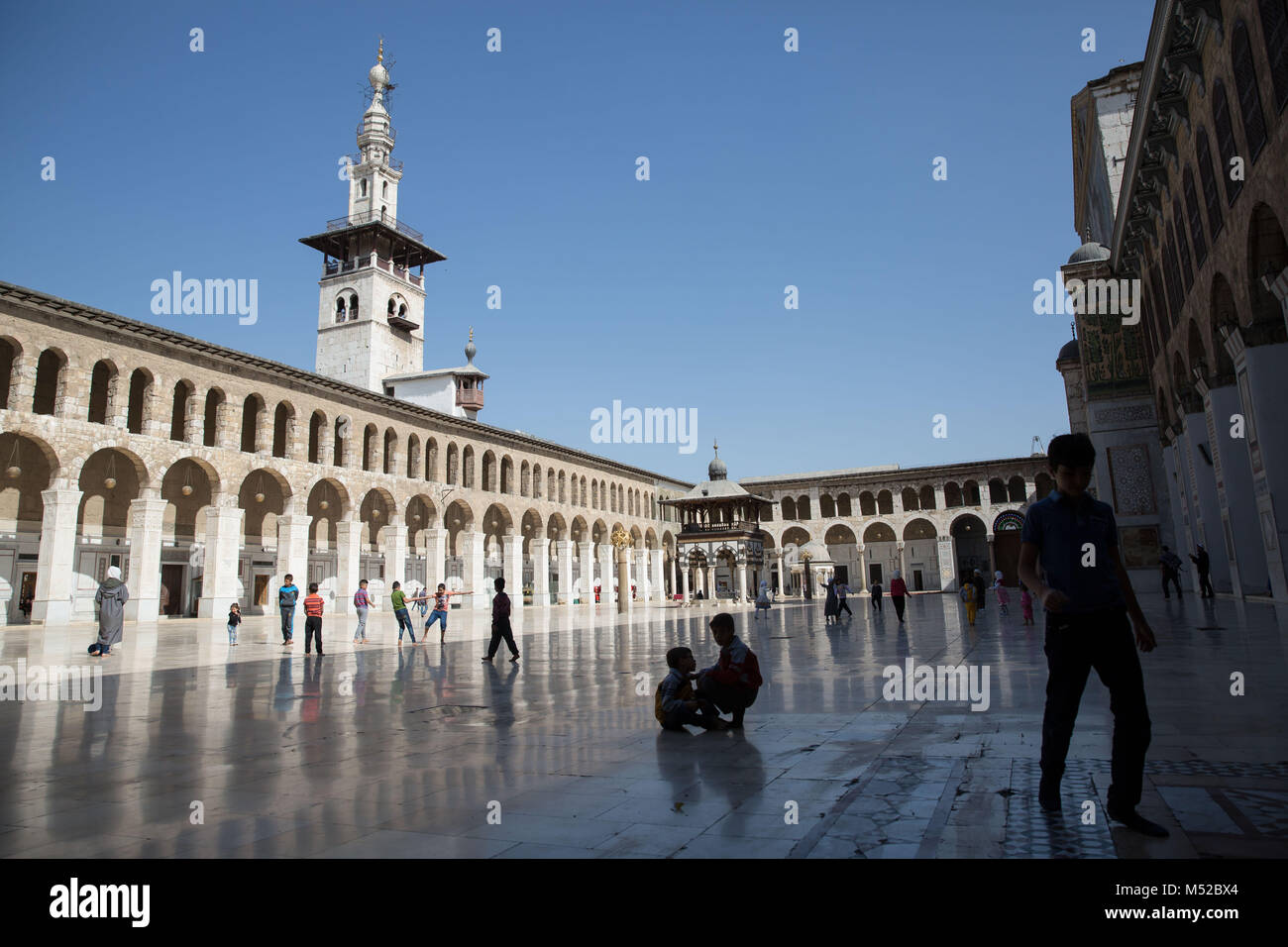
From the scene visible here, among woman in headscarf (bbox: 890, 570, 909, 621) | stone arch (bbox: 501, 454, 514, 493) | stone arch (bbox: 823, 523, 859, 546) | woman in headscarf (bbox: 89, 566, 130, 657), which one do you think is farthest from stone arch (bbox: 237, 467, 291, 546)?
stone arch (bbox: 823, 523, 859, 546)

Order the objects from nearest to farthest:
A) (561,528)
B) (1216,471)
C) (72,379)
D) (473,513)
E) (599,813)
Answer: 1. (599,813)
2. (1216,471)
3. (72,379)
4. (473,513)
5. (561,528)

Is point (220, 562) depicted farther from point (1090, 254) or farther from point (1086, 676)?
point (1090, 254)

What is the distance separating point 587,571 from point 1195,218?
3466 centimetres

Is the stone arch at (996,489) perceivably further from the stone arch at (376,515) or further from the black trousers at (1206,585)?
the stone arch at (376,515)

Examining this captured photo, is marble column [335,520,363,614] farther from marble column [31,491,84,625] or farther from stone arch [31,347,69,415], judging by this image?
stone arch [31,347,69,415]

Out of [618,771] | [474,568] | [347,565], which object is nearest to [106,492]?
[347,565]

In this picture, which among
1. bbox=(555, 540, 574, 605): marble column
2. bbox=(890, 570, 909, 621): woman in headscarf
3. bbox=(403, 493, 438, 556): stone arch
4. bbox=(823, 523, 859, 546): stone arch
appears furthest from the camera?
bbox=(823, 523, 859, 546): stone arch

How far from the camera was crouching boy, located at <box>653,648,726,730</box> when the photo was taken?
5.49 meters

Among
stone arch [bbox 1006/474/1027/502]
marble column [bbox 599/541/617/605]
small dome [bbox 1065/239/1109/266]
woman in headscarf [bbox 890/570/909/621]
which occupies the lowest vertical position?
woman in headscarf [bbox 890/570/909/621]

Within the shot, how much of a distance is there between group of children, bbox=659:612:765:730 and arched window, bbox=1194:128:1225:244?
13705 mm

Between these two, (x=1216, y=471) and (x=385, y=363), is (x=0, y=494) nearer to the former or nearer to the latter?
(x=385, y=363)

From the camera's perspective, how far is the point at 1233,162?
485 inches

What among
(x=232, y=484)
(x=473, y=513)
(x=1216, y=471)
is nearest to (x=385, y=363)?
(x=473, y=513)
